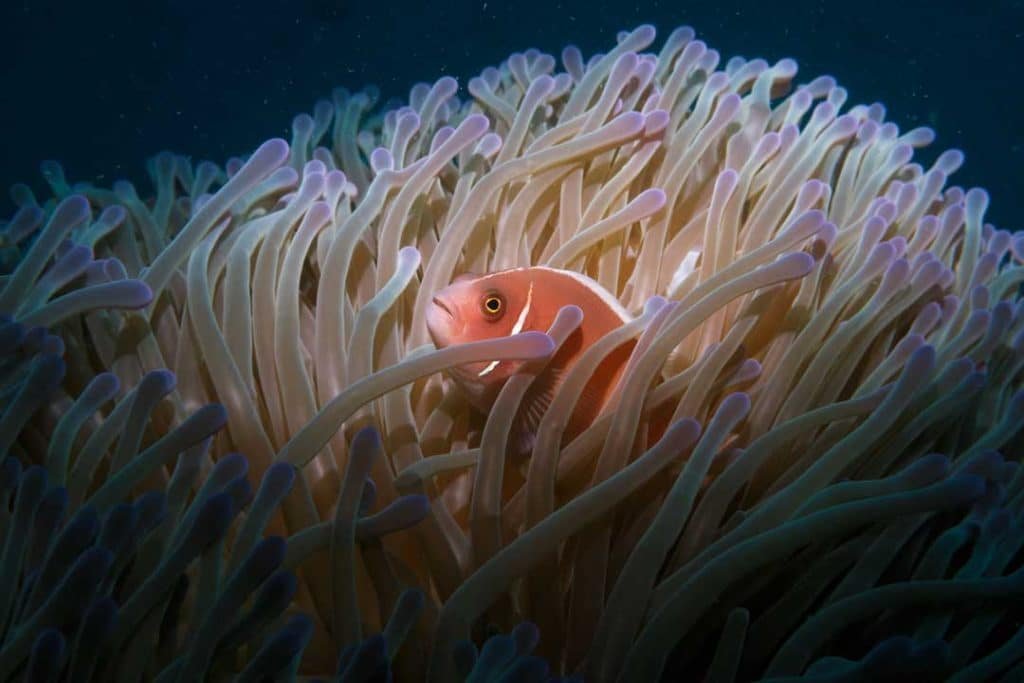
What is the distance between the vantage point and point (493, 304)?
116 cm

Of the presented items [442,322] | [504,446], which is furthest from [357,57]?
[504,446]

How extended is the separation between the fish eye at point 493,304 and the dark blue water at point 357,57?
3.00 meters

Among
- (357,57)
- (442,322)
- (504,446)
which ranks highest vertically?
(357,57)

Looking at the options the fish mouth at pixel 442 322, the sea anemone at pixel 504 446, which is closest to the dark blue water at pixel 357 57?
the sea anemone at pixel 504 446

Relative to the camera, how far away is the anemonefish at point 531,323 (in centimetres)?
116

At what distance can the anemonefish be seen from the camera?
3.79 ft

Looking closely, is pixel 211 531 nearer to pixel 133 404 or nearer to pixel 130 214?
pixel 133 404

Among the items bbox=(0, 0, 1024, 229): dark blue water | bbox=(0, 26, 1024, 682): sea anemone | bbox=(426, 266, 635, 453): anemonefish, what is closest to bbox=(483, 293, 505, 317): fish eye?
bbox=(426, 266, 635, 453): anemonefish

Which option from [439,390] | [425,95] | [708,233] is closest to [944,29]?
[425,95]

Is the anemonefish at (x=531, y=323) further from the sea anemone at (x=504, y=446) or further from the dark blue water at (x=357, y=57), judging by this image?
the dark blue water at (x=357, y=57)

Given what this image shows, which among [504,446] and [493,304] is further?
[493,304]

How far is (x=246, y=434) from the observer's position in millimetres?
1095

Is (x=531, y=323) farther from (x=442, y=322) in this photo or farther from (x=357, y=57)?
(x=357, y=57)

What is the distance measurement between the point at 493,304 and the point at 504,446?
241 millimetres
